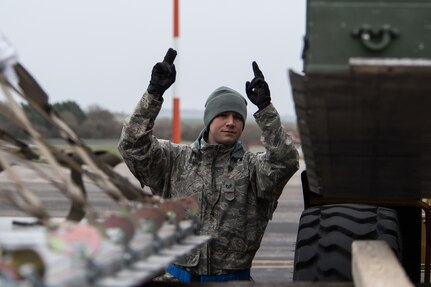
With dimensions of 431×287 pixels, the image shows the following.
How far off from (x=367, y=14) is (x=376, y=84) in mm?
202

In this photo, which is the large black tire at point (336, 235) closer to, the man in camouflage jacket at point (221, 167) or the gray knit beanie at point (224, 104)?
the man in camouflage jacket at point (221, 167)

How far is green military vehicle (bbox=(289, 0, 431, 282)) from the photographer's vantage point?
315 centimetres

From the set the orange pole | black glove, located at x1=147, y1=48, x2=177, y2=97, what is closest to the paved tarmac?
black glove, located at x1=147, y1=48, x2=177, y2=97

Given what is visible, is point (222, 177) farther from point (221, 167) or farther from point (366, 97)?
point (366, 97)

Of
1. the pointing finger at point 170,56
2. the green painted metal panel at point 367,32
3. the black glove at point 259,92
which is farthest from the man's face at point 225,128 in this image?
the green painted metal panel at point 367,32

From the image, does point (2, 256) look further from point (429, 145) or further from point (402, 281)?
point (429, 145)

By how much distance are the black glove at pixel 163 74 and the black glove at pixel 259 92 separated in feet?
1.24

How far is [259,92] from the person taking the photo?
536cm

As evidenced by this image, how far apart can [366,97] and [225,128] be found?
7.74 feet

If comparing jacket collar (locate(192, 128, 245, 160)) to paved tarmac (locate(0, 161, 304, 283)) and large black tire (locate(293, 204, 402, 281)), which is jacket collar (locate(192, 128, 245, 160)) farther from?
paved tarmac (locate(0, 161, 304, 283))

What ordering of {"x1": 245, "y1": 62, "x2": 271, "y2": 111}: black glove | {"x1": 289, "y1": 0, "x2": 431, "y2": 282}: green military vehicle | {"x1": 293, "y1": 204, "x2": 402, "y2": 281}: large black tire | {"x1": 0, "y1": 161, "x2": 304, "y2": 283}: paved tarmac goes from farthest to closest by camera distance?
1. {"x1": 0, "y1": 161, "x2": 304, "y2": 283}: paved tarmac
2. {"x1": 245, "y1": 62, "x2": 271, "y2": 111}: black glove
3. {"x1": 293, "y1": 204, "x2": 402, "y2": 281}: large black tire
4. {"x1": 289, "y1": 0, "x2": 431, "y2": 282}: green military vehicle

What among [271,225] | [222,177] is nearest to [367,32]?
[222,177]

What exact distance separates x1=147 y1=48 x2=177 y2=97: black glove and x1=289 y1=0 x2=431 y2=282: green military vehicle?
129 centimetres

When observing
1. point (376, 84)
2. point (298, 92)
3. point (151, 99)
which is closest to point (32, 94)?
point (298, 92)
